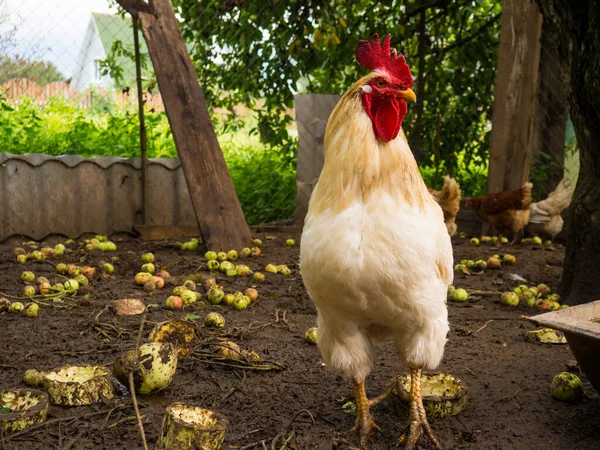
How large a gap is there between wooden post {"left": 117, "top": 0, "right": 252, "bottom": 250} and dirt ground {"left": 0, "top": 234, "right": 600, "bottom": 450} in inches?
38.9

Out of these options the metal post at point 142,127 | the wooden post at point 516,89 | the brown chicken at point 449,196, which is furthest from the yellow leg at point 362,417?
the wooden post at point 516,89

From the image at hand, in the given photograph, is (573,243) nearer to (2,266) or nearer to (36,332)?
(36,332)

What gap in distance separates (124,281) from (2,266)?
1.20 m

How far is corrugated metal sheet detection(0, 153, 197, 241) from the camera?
21.8 ft

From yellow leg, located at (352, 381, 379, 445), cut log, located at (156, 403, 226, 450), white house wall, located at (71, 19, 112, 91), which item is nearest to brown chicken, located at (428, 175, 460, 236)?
yellow leg, located at (352, 381, 379, 445)

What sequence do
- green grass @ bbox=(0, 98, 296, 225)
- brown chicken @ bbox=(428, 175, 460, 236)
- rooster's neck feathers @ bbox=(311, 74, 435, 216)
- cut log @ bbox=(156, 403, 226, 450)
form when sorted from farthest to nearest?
green grass @ bbox=(0, 98, 296, 225) → brown chicken @ bbox=(428, 175, 460, 236) → rooster's neck feathers @ bbox=(311, 74, 435, 216) → cut log @ bbox=(156, 403, 226, 450)

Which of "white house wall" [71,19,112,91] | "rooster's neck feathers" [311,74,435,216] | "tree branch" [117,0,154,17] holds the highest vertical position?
"tree branch" [117,0,154,17]

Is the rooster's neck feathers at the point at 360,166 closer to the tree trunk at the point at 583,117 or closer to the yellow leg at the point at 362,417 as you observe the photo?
the yellow leg at the point at 362,417

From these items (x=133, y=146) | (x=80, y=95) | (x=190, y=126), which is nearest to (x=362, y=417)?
(x=190, y=126)

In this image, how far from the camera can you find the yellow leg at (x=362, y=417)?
2844 millimetres

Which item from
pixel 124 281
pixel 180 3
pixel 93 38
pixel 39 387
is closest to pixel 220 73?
pixel 180 3

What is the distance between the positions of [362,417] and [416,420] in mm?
244

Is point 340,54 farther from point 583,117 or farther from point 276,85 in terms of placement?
point 583,117

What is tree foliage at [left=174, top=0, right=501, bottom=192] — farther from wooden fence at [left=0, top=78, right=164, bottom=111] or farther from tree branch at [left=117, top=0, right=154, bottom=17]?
tree branch at [left=117, top=0, right=154, bottom=17]
